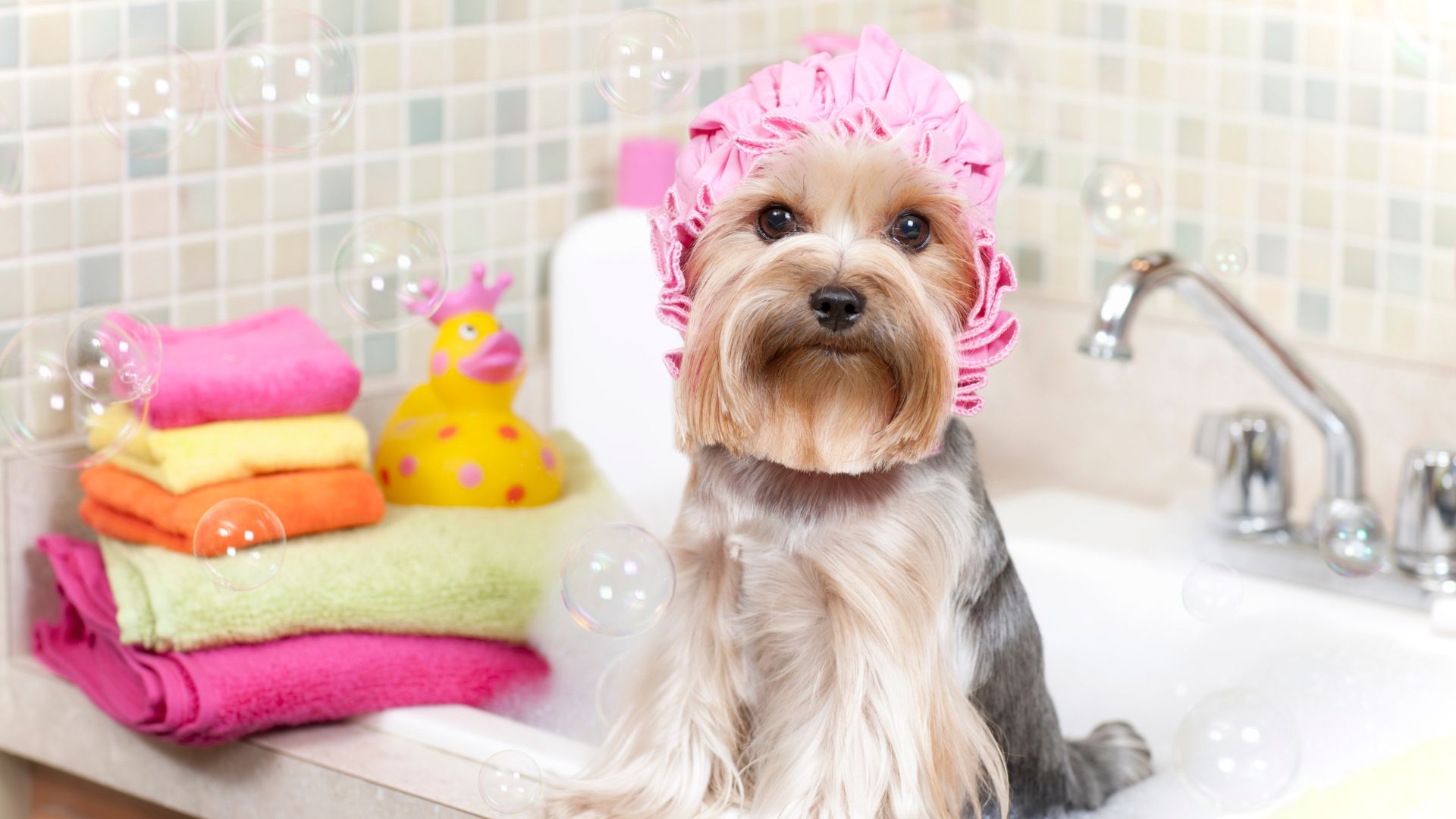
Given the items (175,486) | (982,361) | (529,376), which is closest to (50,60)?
(175,486)

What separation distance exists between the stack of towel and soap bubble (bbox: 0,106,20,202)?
0.18 metres

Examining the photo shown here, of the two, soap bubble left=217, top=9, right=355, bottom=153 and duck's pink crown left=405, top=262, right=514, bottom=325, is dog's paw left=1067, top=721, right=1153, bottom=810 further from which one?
soap bubble left=217, top=9, right=355, bottom=153

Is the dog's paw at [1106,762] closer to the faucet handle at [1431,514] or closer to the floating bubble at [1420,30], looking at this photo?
the faucet handle at [1431,514]

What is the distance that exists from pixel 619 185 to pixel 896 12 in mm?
440

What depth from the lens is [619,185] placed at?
199cm

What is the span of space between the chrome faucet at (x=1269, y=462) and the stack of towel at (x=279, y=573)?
0.57 metres

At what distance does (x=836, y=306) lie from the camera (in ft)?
3.60

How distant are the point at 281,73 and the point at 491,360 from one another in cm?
32

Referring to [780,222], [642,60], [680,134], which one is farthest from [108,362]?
[680,134]

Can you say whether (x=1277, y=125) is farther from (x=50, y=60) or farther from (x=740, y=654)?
(x=50, y=60)

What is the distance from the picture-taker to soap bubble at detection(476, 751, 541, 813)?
4.21ft

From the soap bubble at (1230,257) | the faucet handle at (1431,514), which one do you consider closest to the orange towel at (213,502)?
the soap bubble at (1230,257)

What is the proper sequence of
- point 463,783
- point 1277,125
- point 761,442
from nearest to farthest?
point 761,442 → point 463,783 → point 1277,125

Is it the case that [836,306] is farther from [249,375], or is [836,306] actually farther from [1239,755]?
[249,375]
